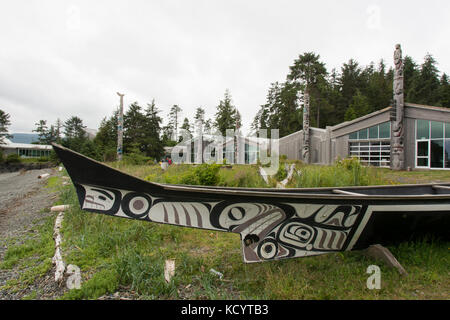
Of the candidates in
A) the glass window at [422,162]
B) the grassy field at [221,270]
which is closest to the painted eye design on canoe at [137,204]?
the grassy field at [221,270]

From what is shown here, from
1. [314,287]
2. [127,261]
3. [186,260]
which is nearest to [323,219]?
[314,287]

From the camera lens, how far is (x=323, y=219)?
226cm

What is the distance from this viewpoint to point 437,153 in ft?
39.2

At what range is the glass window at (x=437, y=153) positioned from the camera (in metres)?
11.8

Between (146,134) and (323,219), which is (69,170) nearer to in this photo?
(323,219)

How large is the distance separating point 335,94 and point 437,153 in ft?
98.0

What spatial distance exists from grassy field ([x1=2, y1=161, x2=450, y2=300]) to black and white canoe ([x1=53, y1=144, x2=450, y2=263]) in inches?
13.2

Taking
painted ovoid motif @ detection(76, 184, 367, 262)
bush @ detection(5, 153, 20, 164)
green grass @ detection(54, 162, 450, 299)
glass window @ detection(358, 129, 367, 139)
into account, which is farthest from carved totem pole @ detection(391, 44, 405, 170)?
bush @ detection(5, 153, 20, 164)

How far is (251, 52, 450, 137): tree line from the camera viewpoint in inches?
1292

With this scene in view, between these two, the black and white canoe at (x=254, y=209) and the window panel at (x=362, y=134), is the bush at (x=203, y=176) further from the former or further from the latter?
the window panel at (x=362, y=134)

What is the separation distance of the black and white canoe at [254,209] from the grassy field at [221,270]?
0.33 meters

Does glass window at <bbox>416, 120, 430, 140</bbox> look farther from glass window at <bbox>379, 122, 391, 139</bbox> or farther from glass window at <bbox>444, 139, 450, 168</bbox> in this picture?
glass window at <bbox>379, 122, 391, 139</bbox>

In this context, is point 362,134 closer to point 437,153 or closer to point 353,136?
point 353,136

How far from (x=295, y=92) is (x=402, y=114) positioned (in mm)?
24559
